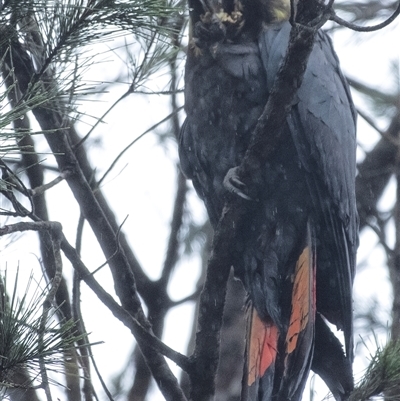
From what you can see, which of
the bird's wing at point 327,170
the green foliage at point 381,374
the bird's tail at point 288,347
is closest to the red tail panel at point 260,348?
the bird's tail at point 288,347

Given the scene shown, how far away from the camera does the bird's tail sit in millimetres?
2035

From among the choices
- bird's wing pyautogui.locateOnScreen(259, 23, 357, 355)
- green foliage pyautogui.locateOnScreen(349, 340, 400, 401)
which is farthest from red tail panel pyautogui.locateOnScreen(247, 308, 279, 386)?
green foliage pyautogui.locateOnScreen(349, 340, 400, 401)

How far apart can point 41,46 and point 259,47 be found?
2.34ft

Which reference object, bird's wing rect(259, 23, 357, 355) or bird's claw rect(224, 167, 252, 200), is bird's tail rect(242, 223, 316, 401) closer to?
bird's wing rect(259, 23, 357, 355)

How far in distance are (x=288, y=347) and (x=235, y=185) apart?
1.64ft

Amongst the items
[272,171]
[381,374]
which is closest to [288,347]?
[381,374]

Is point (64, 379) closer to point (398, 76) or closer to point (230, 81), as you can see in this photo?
point (230, 81)

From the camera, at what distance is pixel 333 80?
253cm

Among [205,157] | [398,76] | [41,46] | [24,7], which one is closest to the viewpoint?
[24,7]

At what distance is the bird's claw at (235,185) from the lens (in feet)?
7.02

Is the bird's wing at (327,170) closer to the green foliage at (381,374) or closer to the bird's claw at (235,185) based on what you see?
the bird's claw at (235,185)

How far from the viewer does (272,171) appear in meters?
2.29

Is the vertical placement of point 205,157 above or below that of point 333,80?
below

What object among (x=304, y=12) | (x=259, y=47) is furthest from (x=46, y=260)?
(x=304, y=12)
